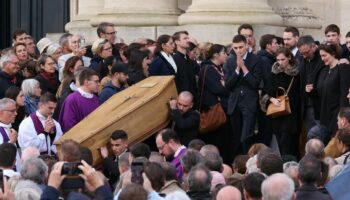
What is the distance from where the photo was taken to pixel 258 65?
1866 cm

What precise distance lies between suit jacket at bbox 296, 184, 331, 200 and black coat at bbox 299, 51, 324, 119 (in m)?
5.35

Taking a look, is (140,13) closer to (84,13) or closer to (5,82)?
(84,13)

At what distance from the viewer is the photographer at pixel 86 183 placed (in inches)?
476

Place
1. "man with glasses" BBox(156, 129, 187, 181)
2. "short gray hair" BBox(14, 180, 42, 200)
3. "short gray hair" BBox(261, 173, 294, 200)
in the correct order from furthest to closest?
"man with glasses" BBox(156, 129, 187, 181)
"short gray hair" BBox(14, 180, 42, 200)
"short gray hair" BBox(261, 173, 294, 200)

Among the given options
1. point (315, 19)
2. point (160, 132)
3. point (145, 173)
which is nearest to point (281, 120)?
point (160, 132)

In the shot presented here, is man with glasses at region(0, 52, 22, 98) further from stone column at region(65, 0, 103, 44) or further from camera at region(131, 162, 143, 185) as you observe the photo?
camera at region(131, 162, 143, 185)

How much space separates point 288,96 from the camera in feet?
61.4

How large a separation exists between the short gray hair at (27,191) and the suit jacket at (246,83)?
5.81 meters

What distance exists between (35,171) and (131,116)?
4.22m

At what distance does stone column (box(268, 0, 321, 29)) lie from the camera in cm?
2208

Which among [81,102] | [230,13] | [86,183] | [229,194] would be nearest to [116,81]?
[81,102]

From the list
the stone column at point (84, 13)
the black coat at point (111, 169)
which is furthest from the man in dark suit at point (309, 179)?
the stone column at point (84, 13)

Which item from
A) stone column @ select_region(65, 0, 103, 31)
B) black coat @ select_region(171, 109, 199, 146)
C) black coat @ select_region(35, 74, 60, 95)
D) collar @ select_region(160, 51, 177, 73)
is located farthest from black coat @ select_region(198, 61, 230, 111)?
stone column @ select_region(65, 0, 103, 31)

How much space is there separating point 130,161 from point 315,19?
25.1ft
